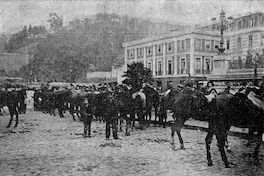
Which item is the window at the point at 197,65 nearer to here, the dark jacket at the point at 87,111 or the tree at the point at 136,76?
the tree at the point at 136,76

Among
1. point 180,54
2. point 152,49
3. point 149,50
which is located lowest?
point 180,54

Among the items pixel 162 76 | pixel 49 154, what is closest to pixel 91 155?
pixel 49 154

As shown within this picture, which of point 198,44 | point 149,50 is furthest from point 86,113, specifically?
point 149,50

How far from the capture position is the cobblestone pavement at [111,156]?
6.69 meters

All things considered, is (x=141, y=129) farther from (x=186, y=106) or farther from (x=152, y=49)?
(x=152, y=49)

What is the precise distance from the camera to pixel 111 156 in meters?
8.06

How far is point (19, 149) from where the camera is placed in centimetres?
898

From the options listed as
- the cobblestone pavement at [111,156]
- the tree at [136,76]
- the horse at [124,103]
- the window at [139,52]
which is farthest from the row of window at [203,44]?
the cobblestone pavement at [111,156]

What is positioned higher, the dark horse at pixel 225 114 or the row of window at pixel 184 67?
the row of window at pixel 184 67

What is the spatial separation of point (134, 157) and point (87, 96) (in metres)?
4.63

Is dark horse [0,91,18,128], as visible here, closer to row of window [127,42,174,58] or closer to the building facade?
the building facade

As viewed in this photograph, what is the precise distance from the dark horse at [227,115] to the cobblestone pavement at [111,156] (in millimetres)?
578

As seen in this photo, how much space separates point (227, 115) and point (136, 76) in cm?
726

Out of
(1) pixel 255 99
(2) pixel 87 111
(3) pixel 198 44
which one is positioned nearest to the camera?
(1) pixel 255 99
